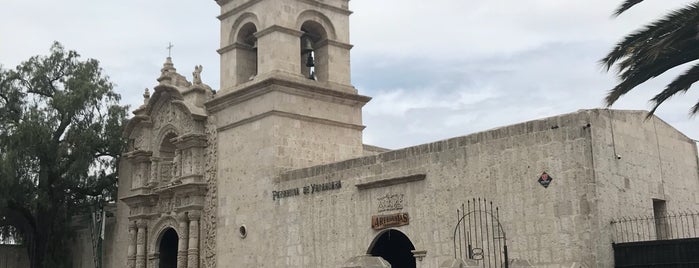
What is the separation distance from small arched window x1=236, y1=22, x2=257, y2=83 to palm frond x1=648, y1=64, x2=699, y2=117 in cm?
1214

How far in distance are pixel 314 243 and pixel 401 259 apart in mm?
2296

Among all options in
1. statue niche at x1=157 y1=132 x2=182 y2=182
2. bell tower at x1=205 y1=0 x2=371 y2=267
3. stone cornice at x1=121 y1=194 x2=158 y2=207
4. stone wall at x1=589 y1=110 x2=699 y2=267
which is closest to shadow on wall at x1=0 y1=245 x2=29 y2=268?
stone cornice at x1=121 y1=194 x2=158 y2=207

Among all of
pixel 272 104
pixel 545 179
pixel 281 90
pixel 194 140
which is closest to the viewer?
pixel 545 179

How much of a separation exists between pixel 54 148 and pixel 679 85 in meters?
18.9

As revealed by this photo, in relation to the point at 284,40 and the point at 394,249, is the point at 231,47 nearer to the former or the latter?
the point at 284,40

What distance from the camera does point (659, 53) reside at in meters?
10.8

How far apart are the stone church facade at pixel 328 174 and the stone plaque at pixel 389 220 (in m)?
0.03

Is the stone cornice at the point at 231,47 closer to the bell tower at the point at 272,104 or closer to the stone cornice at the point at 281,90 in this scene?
the bell tower at the point at 272,104

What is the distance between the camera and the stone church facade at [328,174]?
45.0 ft

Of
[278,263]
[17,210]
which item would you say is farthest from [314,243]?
A: [17,210]

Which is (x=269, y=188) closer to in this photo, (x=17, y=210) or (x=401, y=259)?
(x=401, y=259)

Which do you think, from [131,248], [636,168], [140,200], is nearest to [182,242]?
[140,200]

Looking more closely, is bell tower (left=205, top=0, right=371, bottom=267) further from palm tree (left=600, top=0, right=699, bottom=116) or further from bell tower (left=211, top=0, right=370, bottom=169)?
palm tree (left=600, top=0, right=699, bottom=116)

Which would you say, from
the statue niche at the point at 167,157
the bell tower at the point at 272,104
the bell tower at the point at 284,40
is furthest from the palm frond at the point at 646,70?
the statue niche at the point at 167,157
